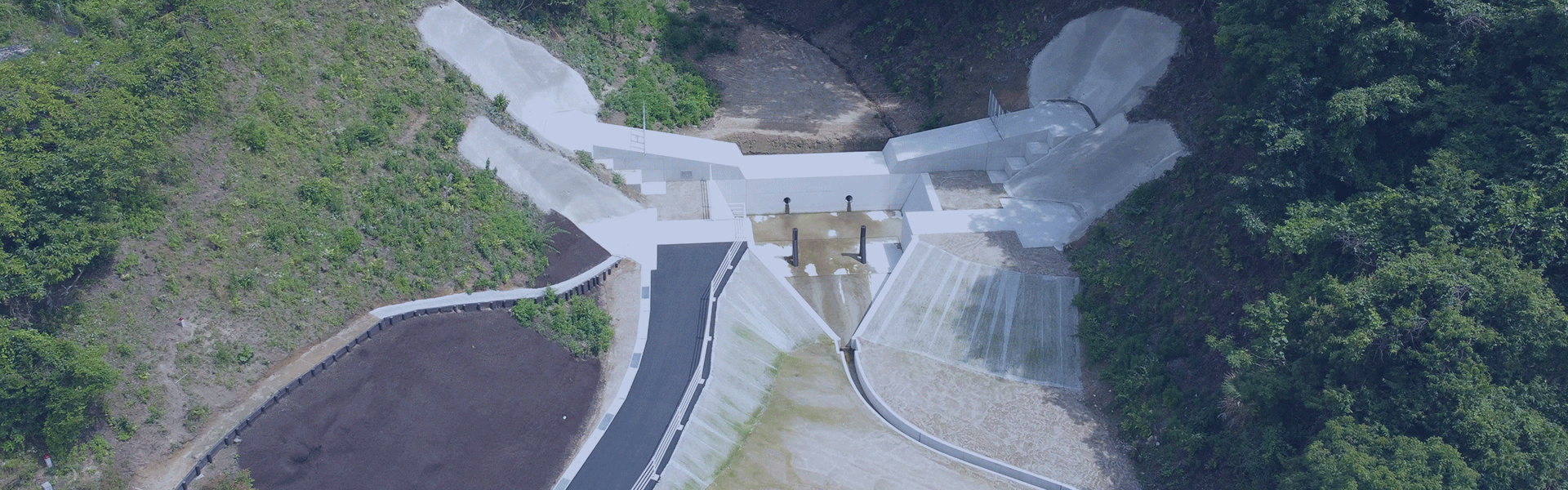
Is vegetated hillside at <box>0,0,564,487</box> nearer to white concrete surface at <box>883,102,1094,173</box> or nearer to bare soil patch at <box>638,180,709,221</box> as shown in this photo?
bare soil patch at <box>638,180,709,221</box>

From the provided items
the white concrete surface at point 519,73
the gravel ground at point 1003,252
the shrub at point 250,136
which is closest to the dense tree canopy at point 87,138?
the shrub at point 250,136

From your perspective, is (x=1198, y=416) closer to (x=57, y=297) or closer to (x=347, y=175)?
(x=347, y=175)

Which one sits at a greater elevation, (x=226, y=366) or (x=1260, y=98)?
(x=1260, y=98)

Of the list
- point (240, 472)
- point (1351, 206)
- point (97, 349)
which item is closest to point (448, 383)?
point (240, 472)

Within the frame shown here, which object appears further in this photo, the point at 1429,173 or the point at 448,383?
the point at 448,383

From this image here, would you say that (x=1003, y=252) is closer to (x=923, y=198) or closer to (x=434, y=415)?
(x=923, y=198)

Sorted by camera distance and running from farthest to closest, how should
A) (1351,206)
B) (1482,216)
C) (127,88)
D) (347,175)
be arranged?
(347,175) → (127,88) → (1351,206) → (1482,216)

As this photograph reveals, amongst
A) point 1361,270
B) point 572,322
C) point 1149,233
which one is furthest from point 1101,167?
point 572,322

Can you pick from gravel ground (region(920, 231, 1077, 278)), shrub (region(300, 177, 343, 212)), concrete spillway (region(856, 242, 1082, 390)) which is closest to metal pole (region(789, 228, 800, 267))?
concrete spillway (region(856, 242, 1082, 390))

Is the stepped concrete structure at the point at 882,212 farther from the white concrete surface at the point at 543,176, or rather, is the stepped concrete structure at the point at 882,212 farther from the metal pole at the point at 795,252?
the metal pole at the point at 795,252
